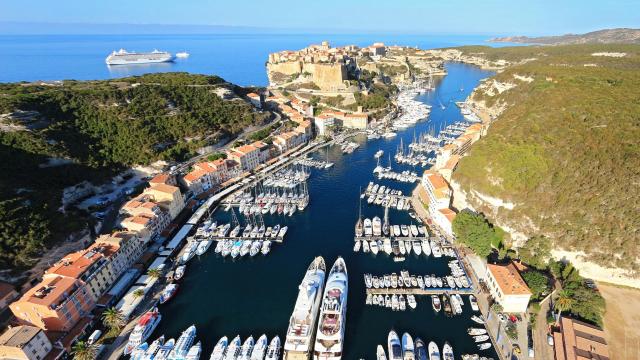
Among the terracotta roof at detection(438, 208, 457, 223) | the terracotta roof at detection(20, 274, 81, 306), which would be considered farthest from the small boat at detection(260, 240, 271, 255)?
the terracotta roof at detection(438, 208, 457, 223)

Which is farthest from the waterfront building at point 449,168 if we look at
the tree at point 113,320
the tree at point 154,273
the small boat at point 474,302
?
the tree at point 113,320

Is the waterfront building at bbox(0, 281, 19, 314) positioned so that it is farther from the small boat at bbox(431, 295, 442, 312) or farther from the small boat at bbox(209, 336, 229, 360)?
the small boat at bbox(431, 295, 442, 312)

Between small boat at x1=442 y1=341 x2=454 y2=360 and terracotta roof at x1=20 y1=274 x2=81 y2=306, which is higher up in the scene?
terracotta roof at x1=20 y1=274 x2=81 y2=306

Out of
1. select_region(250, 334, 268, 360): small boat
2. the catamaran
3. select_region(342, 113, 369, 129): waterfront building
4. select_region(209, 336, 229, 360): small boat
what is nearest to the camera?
select_region(250, 334, 268, 360): small boat

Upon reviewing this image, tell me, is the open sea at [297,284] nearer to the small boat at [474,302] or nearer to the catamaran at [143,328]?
the small boat at [474,302]

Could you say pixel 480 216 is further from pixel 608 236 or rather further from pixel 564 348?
pixel 564 348

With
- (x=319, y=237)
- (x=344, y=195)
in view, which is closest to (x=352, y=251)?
(x=319, y=237)
